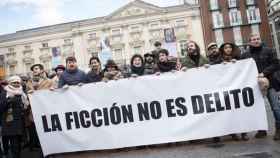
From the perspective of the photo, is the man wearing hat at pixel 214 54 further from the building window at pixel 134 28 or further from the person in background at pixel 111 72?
the building window at pixel 134 28

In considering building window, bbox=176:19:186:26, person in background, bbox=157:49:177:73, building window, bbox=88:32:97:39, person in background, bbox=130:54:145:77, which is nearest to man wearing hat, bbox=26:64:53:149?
person in background, bbox=130:54:145:77

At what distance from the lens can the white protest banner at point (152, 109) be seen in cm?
671

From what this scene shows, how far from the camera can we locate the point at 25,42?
81.3 m

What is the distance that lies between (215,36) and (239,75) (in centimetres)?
5760

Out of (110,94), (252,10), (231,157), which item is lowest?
(231,157)

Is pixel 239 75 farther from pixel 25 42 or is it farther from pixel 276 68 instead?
pixel 25 42

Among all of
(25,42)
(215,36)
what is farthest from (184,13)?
(25,42)

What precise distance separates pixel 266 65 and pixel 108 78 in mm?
2795

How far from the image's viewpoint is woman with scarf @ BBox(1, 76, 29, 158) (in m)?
6.44

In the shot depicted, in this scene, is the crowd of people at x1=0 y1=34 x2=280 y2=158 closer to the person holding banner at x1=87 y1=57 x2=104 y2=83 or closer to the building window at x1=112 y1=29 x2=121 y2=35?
the person holding banner at x1=87 y1=57 x2=104 y2=83

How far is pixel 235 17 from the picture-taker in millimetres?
63062

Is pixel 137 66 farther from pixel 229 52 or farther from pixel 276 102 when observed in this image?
pixel 276 102

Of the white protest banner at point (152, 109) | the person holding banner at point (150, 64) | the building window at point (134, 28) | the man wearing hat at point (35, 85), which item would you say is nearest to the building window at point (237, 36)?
the building window at point (134, 28)

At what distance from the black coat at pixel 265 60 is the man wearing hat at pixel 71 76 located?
119 inches
